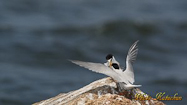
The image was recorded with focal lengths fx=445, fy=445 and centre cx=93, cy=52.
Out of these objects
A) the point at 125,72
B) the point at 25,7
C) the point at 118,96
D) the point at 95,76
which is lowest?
the point at 118,96

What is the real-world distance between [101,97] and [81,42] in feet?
40.7

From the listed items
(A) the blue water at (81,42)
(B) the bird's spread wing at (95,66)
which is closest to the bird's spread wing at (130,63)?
(B) the bird's spread wing at (95,66)

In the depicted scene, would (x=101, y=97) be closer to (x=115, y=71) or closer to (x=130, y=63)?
(x=115, y=71)

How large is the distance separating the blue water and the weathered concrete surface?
17.5 ft

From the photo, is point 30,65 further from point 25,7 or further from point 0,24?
point 25,7

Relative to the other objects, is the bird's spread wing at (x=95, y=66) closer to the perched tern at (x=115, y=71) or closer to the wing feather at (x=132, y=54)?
the perched tern at (x=115, y=71)

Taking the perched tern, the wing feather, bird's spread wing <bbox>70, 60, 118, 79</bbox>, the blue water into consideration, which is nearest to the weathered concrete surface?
the perched tern

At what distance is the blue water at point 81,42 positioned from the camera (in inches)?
562

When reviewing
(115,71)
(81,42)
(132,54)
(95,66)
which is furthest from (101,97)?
(81,42)

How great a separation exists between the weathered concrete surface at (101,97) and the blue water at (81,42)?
5.35m

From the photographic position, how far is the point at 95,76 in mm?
14477

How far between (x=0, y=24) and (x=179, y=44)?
25.4 feet

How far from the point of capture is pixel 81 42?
712 inches

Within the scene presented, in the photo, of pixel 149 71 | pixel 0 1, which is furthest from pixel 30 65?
→ pixel 0 1
